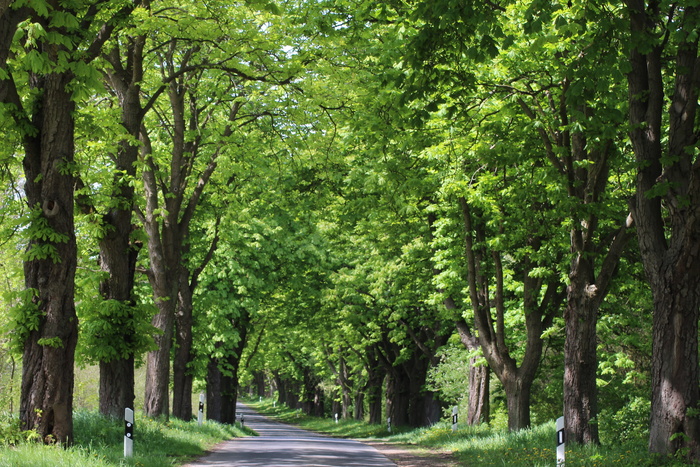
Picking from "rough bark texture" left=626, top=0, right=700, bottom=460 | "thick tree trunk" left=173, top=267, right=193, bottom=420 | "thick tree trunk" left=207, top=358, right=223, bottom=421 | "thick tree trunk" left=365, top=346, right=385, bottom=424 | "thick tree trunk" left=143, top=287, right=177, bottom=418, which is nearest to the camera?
"rough bark texture" left=626, top=0, right=700, bottom=460

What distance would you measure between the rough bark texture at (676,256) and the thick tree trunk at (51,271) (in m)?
7.88

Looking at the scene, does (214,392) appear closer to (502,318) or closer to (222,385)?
(222,385)

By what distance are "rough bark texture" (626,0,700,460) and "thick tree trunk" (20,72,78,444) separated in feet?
25.9

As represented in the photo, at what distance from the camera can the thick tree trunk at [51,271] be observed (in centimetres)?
1073

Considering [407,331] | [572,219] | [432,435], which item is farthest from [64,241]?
[407,331]

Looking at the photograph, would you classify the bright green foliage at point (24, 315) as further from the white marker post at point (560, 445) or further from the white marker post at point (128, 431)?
the white marker post at point (560, 445)

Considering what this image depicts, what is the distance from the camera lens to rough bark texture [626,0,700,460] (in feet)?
33.2

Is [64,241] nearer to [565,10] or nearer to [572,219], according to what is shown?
[565,10]

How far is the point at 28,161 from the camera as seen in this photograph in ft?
36.6

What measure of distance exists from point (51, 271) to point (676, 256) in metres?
8.45

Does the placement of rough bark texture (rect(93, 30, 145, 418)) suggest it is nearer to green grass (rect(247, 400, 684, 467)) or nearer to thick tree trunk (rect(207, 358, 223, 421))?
green grass (rect(247, 400, 684, 467))

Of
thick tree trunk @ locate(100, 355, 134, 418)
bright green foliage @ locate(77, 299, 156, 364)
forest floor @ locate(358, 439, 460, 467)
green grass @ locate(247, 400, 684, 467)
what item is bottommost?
forest floor @ locate(358, 439, 460, 467)

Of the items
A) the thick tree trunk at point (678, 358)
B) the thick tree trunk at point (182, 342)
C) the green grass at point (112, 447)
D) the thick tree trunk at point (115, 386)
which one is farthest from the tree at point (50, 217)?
the thick tree trunk at point (182, 342)

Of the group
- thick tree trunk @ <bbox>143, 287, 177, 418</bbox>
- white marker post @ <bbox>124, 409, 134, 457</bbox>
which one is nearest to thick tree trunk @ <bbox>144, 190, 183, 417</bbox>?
thick tree trunk @ <bbox>143, 287, 177, 418</bbox>
